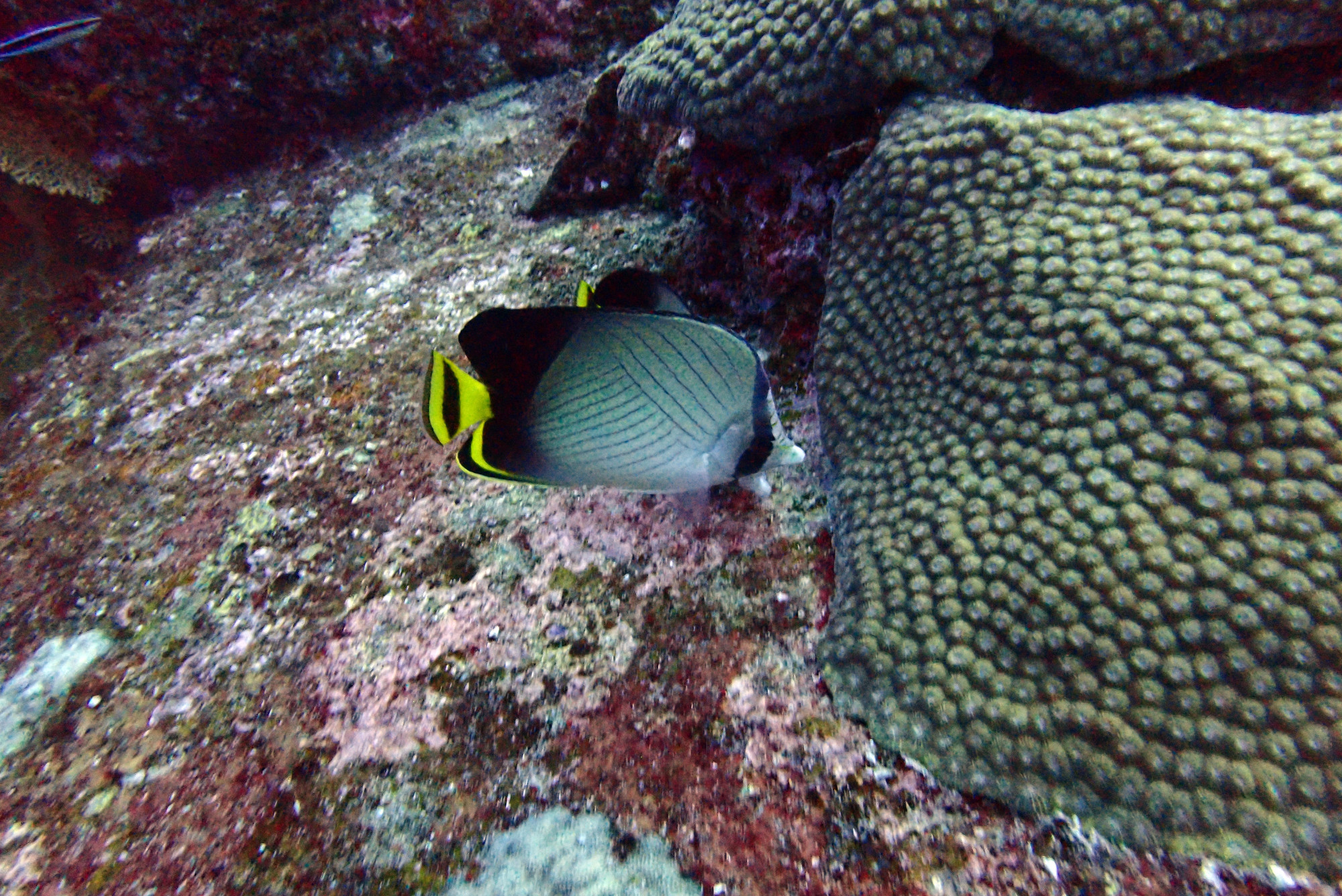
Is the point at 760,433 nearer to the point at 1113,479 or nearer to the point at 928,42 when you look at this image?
the point at 1113,479

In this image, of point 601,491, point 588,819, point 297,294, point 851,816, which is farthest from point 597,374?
point 297,294

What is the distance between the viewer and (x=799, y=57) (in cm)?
204

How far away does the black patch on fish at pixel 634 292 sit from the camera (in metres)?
2.06

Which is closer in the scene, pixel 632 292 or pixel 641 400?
pixel 641 400

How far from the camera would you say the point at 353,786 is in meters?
1.78

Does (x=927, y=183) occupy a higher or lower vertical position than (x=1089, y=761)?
higher

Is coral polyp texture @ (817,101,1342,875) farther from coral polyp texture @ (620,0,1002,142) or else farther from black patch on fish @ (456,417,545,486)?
black patch on fish @ (456,417,545,486)

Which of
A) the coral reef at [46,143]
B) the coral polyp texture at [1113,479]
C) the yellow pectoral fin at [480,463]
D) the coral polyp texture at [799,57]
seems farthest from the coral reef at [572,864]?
the coral reef at [46,143]

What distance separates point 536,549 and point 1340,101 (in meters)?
2.91

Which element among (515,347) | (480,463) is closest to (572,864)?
(480,463)

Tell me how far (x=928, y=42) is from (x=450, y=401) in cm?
177

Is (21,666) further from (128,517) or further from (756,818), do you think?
(756,818)

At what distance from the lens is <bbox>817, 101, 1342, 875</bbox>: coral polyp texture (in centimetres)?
130

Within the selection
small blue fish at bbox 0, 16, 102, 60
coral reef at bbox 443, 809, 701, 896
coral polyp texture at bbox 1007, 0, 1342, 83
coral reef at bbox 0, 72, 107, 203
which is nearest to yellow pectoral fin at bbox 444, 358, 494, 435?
coral reef at bbox 443, 809, 701, 896
